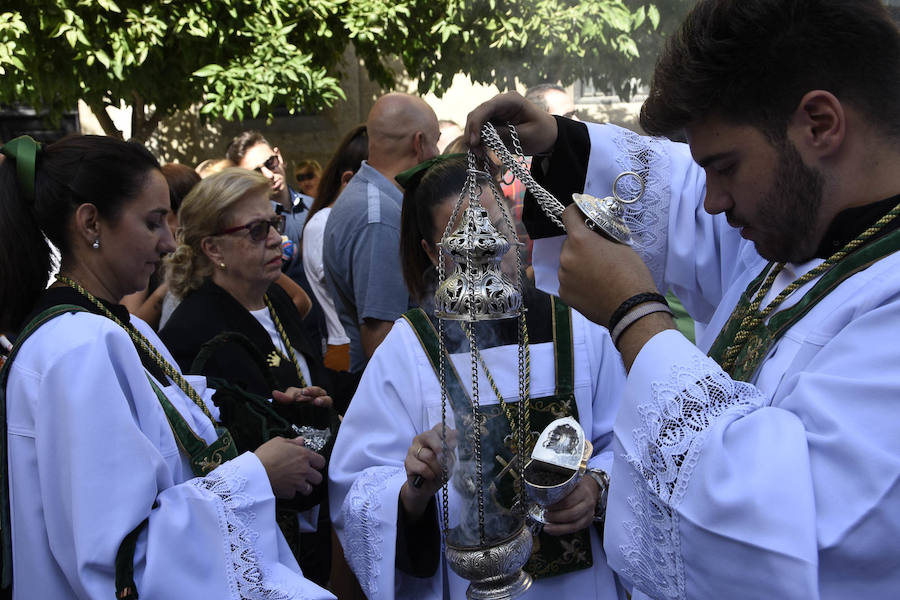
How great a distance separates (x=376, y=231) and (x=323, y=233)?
0.84 meters

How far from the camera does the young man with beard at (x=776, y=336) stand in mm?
1186

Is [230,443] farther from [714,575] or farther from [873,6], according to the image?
[873,6]

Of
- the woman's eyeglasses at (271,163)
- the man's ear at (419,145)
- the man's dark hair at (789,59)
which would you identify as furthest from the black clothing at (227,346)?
the woman's eyeglasses at (271,163)

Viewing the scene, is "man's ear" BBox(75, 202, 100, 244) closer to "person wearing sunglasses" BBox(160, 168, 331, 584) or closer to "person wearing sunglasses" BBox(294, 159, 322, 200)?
"person wearing sunglasses" BBox(160, 168, 331, 584)

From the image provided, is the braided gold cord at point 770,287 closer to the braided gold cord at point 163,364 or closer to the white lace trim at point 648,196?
the white lace trim at point 648,196

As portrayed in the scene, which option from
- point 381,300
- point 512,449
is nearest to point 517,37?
point 381,300

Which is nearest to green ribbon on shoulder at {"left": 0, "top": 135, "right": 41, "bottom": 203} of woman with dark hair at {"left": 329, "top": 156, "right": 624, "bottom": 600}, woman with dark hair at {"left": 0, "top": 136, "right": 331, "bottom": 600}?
woman with dark hair at {"left": 0, "top": 136, "right": 331, "bottom": 600}

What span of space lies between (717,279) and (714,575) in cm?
117

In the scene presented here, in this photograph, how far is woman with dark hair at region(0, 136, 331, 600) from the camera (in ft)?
5.88

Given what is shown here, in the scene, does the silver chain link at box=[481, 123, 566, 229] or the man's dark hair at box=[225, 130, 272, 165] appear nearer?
the silver chain link at box=[481, 123, 566, 229]

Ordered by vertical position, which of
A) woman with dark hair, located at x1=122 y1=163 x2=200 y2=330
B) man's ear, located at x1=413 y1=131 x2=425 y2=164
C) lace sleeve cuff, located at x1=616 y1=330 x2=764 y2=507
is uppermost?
lace sleeve cuff, located at x1=616 y1=330 x2=764 y2=507

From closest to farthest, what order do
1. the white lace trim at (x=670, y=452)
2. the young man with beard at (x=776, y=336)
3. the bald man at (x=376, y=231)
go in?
1. the young man with beard at (x=776, y=336)
2. the white lace trim at (x=670, y=452)
3. the bald man at (x=376, y=231)

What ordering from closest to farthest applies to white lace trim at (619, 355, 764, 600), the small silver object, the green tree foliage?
white lace trim at (619, 355, 764, 600), the small silver object, the green tree foliage

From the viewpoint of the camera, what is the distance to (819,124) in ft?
4.54
